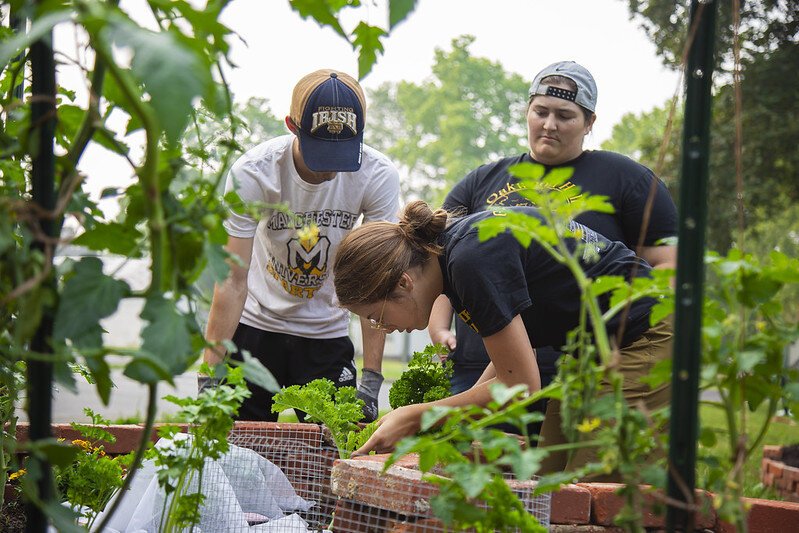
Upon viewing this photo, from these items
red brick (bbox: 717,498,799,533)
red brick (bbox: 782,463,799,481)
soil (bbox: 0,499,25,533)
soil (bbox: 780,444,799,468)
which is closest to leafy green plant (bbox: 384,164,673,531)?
red brick (bbox: 717,498,799,533)

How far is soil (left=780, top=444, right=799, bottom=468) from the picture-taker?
6045 millimetres

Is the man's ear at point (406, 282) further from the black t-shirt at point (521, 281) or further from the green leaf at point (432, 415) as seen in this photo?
the green leaf at point (432, 415)

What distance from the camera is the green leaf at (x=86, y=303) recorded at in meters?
1.14

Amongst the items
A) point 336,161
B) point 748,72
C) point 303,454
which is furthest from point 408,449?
point 748,72

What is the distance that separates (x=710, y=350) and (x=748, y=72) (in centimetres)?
1351

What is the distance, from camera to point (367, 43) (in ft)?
5.01

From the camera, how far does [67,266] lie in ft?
4.06

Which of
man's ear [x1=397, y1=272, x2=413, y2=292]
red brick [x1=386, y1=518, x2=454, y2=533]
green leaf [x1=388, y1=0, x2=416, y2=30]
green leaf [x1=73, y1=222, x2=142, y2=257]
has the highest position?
green leaf [x1=388, y1=0, x2=416, y2=30]

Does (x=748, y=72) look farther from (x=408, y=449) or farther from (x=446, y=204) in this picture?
(x=408, y=449)

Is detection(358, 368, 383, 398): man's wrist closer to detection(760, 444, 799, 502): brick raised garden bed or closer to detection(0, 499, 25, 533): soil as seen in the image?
detection(0, 499, 25, 533): soil

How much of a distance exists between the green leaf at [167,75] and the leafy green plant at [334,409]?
6.25 ft

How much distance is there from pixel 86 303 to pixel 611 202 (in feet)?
8.07

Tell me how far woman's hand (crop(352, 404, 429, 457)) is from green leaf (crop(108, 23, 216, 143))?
5.43 ft

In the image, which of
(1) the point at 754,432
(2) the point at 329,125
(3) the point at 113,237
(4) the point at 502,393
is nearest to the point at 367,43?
(3) the point at 113,237
